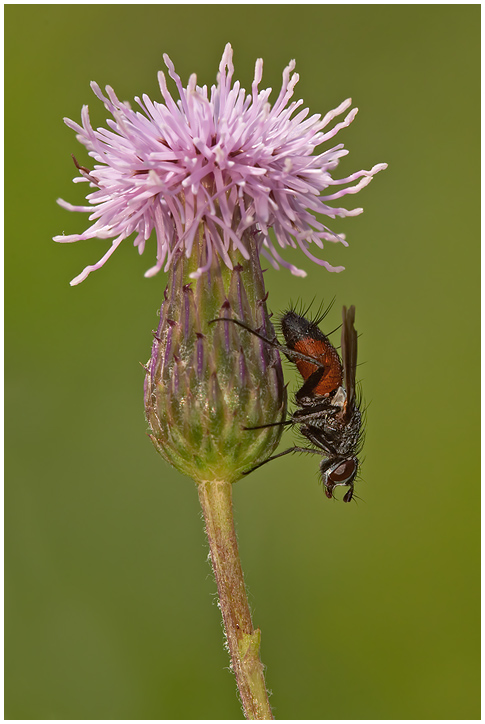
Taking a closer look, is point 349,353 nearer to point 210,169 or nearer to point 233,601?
point 210,169

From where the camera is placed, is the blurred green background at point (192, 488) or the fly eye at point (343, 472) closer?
the fly eye at point (343, 472)

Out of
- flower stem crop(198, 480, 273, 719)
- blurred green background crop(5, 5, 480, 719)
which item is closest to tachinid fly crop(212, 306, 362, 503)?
flower stem crop(198, 480, 273, 719)

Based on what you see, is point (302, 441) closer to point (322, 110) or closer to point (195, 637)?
point (195, 637)

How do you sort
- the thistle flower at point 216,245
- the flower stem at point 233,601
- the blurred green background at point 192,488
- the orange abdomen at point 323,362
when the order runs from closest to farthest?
the flower stem at point 233,601 < the thistle flower at point 216,245 < the orange abdomen at point 323,362 < the blurred green background at point 192,488

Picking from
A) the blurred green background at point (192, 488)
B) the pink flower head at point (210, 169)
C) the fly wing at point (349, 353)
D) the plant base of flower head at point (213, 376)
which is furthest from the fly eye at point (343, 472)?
the blurred green background at point (192, 488)

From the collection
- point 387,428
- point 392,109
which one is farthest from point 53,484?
point 392,109

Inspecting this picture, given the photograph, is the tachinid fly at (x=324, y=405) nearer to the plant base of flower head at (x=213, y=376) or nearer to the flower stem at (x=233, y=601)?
the plant base of flower head at (x=213, y=376)
